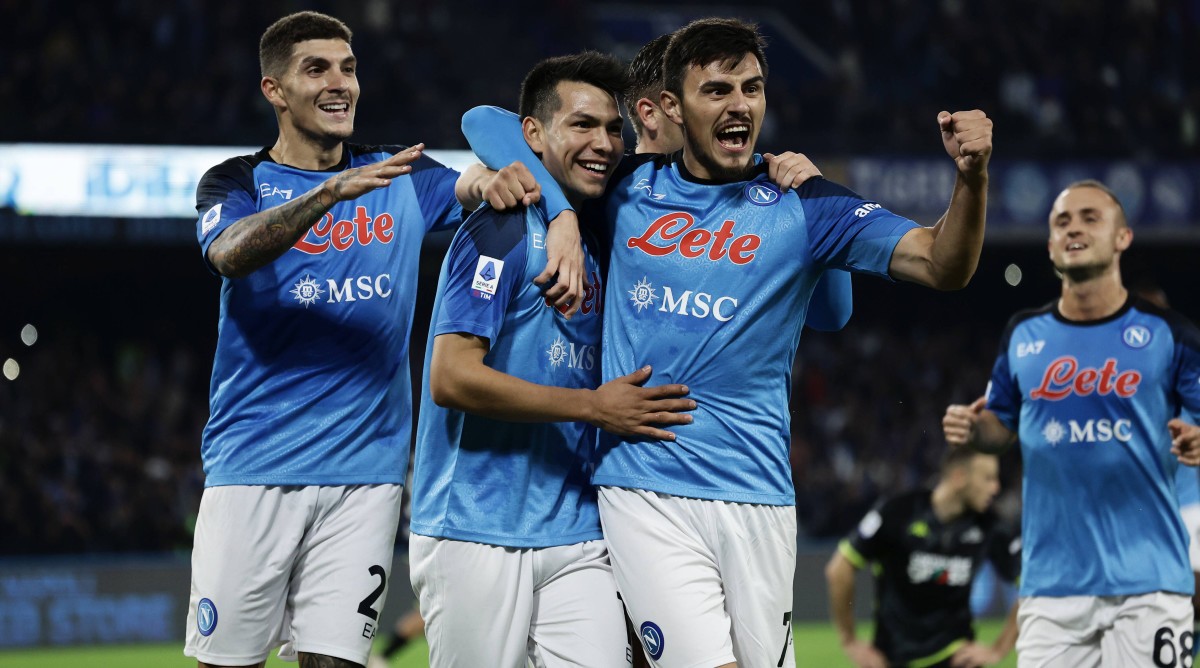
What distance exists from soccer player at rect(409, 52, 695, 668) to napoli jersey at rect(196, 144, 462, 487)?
1.49 feet

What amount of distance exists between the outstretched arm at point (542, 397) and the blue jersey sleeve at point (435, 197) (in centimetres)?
112

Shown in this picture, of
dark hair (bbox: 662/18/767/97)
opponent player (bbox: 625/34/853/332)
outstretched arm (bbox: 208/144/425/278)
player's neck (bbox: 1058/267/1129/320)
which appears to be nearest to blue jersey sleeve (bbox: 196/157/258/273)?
outstretched arm (bbox: 208/144/425/278)

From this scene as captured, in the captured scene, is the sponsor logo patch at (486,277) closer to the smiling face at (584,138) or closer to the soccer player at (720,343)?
the soccer player at (720,343)

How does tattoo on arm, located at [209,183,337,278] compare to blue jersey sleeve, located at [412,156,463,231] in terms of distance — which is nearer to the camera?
tattoo on arm, located at [209,183,337,278]

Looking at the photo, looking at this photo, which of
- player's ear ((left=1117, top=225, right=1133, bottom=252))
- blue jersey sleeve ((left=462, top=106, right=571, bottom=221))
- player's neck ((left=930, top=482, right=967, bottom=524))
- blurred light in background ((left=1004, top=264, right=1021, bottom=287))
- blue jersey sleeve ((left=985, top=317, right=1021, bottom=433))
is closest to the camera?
blue jersey sleeve ((left=462, top=106, right=571, bottom=221))

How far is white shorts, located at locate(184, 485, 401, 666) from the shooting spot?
473 cm

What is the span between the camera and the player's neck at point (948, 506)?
7.68 meters

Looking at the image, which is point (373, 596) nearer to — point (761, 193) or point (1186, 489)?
point (761, 193)

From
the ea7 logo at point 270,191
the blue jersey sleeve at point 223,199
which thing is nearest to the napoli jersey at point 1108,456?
the ea7 logo at point 270,191

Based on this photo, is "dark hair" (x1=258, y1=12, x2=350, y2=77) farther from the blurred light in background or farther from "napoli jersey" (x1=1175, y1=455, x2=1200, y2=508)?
the blurred light in background

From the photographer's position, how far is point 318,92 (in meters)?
5.01

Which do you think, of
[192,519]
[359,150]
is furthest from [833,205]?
[192,519]

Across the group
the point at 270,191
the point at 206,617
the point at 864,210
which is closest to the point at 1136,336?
the point at 864,210

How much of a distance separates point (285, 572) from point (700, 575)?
149 cm
